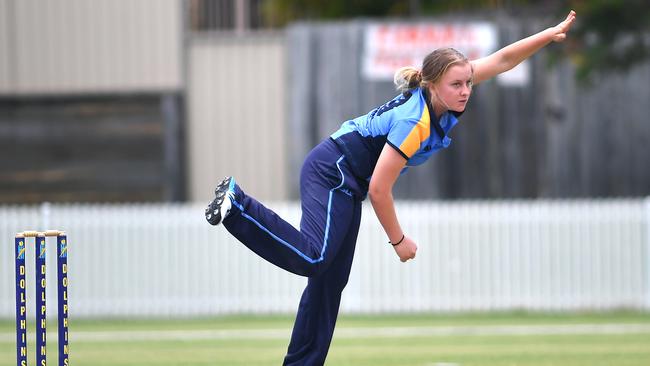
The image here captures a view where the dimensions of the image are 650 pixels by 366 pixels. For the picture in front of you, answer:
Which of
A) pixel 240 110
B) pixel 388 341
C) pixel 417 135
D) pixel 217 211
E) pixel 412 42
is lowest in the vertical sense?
pixel 388 341

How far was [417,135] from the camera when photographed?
18.4ft

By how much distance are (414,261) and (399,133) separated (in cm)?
845

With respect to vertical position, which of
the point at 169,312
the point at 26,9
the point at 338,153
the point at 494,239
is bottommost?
the point at 169,312

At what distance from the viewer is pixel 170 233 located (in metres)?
14.0

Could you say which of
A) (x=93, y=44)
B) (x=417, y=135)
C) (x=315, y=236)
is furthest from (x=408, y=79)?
(x=93, y=44)

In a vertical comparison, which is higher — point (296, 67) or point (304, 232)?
point (296, 67)

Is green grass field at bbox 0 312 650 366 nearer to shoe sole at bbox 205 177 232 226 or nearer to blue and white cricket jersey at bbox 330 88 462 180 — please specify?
blue and white cricket jersey at bbox 330 88 462 180

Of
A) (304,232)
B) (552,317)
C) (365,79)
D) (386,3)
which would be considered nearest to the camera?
(304,232)

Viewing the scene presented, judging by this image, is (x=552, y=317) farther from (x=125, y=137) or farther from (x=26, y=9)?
(x=26, y=9)

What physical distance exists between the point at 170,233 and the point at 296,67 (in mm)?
3626

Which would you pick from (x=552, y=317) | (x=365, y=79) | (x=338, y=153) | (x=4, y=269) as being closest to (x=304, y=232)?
(x=338, y=153)

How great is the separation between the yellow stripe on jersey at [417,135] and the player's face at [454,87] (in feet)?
0.39

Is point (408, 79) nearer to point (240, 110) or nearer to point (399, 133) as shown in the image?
point (399, 133)

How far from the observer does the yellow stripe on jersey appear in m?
5.58
